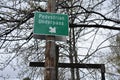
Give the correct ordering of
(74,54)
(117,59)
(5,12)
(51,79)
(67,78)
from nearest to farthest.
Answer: (51,79), (5,12), (74,54), (67,78), (117,59)

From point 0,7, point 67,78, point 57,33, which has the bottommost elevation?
point 67,78

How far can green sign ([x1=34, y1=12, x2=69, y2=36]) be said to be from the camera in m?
3.69

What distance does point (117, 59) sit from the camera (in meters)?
17.5

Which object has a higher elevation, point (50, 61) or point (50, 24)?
point (50, 24)

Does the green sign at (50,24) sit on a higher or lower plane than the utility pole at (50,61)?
higher

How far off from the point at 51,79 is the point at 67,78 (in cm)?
881

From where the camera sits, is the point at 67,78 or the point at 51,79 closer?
the point at 51,79

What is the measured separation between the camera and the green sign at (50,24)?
3689 mm

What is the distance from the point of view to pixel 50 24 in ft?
12.3

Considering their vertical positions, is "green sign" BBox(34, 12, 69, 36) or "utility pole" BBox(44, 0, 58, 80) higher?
"green sign" BBox(34, 12, 69, 36)

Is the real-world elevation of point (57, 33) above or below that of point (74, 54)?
above

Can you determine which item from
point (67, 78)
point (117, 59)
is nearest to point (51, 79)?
point (67, 78)

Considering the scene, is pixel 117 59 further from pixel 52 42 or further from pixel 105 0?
pixel 52 42

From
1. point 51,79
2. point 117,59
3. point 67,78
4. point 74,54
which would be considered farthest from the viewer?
point 117,59
